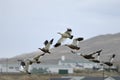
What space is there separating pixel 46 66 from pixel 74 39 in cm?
15910

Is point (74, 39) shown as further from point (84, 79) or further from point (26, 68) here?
point (84, 79)

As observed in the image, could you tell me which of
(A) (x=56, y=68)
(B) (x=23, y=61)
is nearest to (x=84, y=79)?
(B) (x=23, y=61)

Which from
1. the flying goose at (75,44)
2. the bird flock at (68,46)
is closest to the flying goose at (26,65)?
the bird flock at (68,46)

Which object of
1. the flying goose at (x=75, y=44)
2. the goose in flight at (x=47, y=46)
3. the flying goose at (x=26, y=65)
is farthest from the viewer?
the flying goose at (x=26, y=65)

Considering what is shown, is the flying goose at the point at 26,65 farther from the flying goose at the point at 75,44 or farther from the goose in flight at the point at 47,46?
the flying goose at the point at 75,44

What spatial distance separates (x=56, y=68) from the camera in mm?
168500

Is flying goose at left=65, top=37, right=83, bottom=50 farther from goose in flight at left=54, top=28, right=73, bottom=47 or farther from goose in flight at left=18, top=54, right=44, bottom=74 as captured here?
goose in flight at left=18, top=54, right=44, bottom=74

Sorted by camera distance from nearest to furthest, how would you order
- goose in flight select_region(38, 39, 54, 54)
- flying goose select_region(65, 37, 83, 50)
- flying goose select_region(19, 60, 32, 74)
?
goose in flight select_region(38, 39, 54, 54)
flying goose select_region(65, 37, 83, 50)
flying goose select_region(19, 60, 32, 74)

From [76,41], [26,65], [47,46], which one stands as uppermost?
[76,41]

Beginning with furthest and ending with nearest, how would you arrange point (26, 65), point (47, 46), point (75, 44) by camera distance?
point (26, 65), point (75, 44), point (47, 46)

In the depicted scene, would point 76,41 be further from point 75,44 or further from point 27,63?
point 27,63

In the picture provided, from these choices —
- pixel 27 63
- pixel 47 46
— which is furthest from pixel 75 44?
pixel 27 63

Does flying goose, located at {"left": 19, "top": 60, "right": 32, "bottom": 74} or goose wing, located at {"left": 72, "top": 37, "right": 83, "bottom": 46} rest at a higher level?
goose wing, located at {"left": 72, "top": 37, "right": 83, "bottom": 46}

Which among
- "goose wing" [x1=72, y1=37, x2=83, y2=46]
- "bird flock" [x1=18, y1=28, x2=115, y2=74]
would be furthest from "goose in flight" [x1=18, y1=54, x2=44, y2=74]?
"goose wing" [x1=72, y1=37, x2=83, y2=46]
